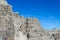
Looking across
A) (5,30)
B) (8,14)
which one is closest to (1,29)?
(5,30)

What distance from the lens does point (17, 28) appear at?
50.5m

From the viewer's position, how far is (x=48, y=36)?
5803 centimetres

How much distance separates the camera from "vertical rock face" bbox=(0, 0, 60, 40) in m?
44.0

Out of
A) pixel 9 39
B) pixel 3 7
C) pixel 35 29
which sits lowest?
pixel 9 39

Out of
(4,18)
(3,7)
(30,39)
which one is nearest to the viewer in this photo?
(4,18)

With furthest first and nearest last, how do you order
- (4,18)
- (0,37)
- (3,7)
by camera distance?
(3,7) < (4,18) < (0,37)

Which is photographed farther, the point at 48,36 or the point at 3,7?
the point at 48,36

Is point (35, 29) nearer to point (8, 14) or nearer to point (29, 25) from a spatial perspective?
point (29, 25)

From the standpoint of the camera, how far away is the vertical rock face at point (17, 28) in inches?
1732

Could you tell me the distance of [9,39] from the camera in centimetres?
4362

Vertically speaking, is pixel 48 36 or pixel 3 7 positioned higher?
pixel 3 7

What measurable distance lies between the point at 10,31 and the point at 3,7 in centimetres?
858

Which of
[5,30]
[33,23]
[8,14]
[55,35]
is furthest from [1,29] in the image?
[55,35]

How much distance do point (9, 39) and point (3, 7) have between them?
386 inches
